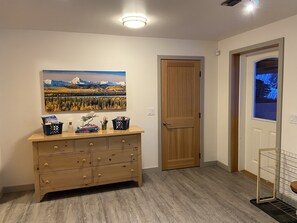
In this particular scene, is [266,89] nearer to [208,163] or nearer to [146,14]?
[208,163]

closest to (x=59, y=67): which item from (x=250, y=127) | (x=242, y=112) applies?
(x=242, y=112)

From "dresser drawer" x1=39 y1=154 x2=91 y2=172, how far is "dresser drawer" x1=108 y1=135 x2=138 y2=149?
37cm

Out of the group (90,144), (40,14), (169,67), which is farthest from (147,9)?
(90,144)

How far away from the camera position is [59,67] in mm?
3496

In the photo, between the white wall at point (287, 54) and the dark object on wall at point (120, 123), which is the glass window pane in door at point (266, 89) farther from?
the dark object on wall at point (120, 123)

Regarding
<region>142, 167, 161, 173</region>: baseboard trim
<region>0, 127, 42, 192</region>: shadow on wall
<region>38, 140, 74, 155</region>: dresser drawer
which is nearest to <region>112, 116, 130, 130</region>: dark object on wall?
<region>38, 140, 74, 155</region>: dresser drawer

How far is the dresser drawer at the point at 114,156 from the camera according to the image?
10.8 ft

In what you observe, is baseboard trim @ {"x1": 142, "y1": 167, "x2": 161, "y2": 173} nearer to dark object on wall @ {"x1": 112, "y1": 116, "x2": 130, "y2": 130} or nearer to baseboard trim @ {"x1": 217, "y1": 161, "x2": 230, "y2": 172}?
dark object on wall @ {"x1": 112, "y1": 116, "x2": 130, "y2": 130}

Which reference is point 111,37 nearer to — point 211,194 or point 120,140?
point 120,140

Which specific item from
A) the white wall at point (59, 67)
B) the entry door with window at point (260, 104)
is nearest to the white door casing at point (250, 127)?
the entry door with window at point (260, 104)

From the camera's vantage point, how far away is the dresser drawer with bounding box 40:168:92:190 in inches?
122

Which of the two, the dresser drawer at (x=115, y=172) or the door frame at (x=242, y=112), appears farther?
the door frame at (x=242, y=112)

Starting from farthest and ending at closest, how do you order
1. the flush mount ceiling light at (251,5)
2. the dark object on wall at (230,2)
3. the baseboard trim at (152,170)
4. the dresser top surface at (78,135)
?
the baseboard trim at (152,170) → the dresser top surface at (78,135) → the flush mount ceiling light at (251,5) → the dark object on wall at (230,2)

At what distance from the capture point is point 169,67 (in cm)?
405
